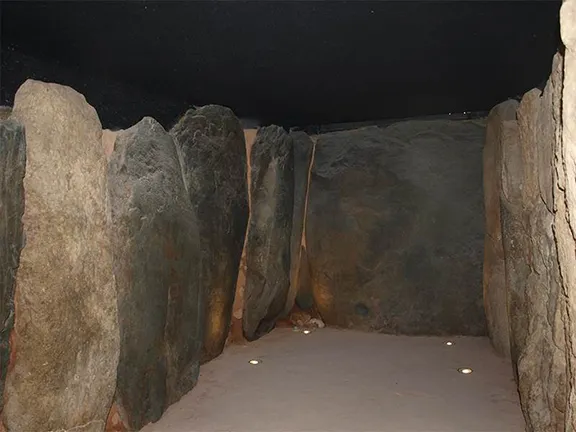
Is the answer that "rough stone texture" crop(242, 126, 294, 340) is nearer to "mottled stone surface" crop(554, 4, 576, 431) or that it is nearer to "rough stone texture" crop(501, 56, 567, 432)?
"rough stone texture" crop(501, 56, 567, 432)

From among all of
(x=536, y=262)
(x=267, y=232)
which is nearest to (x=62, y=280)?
(x=536, y=262)

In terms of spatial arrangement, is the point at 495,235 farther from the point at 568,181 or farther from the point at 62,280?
the point at 62,280

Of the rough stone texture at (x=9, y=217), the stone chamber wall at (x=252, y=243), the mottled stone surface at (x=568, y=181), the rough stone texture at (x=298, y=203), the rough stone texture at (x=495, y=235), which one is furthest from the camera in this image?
the rough stone texture at (x=298, y=203)

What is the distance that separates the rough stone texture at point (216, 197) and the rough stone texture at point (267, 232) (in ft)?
0.59

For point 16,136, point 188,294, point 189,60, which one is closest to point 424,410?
point 188,294

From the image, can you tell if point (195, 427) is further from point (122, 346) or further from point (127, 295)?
point (127, 295)

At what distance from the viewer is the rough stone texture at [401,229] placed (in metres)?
4.91

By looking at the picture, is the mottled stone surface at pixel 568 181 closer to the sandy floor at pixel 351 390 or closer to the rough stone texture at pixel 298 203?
the sandy floor at pixel 351 390

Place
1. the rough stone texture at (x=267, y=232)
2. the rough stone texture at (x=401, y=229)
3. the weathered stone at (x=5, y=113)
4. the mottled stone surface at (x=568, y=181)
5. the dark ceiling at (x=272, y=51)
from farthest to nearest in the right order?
the rough stone texture at (x=401, y=229) → the rough stone texture at (x=267, y=232) → the dark ceiling at (x=272, y=51) → the weathered stone at (x=5, y=113) → the mottled stone surface at (x=568, y=181)

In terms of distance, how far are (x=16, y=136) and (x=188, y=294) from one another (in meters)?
1.59

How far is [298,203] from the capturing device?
5.35 metres

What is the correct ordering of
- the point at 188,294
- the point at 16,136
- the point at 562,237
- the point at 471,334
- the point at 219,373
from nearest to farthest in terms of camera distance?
1. the point at 562,237
2. the point at 16,136
3. the point at 188,294
4. the point at 219,373
5. the point at 471,334

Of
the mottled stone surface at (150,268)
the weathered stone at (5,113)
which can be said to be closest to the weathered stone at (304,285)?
the mottled stone surface at (150,268)

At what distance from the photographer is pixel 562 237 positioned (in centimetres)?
191
